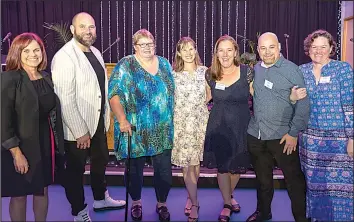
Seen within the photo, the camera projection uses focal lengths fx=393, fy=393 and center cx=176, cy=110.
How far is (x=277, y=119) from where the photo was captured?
109 inches

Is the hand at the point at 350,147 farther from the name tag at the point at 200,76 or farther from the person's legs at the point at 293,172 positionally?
the name tag at the point at 200,76

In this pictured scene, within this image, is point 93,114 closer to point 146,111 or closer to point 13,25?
point 146,111

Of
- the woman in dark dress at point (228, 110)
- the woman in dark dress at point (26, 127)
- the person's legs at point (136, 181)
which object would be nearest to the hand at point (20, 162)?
the woman in dark dress at point (26, 127)

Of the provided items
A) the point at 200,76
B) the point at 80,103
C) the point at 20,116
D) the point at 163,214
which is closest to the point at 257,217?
the point at 163,214

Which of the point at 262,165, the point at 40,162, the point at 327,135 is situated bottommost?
the point at 262,165

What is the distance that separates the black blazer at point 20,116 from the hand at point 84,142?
0.43 metres

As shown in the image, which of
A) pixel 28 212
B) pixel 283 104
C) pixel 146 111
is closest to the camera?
pixel 283 104

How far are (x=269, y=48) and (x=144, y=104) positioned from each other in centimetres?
100

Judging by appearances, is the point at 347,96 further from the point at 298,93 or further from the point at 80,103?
the point at 80,103

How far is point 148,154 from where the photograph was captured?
3061 mm

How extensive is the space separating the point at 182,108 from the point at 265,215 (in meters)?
1.10

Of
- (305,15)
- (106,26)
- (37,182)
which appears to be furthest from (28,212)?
(305,15)

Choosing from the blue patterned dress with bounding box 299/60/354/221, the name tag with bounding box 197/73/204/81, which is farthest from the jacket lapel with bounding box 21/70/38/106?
the blue patterned dress with bounding box 299/60/354/221

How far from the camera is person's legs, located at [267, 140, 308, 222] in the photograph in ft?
9.20
